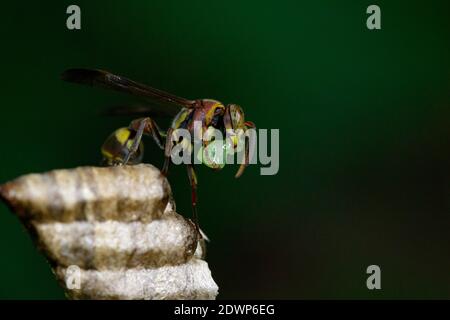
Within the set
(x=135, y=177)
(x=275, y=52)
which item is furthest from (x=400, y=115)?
(x=135, y=177)

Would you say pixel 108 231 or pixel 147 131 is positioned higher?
pixel 147 131

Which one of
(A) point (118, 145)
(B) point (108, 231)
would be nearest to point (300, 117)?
(A) point (118, 145)

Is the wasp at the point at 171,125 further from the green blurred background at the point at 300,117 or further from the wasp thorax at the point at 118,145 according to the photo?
the green blurred background at the point at 300,117

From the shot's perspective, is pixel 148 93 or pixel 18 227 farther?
pixel 18 227

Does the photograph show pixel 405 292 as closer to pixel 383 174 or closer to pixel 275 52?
pixel 383 174

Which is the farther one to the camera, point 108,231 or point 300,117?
point 300,117

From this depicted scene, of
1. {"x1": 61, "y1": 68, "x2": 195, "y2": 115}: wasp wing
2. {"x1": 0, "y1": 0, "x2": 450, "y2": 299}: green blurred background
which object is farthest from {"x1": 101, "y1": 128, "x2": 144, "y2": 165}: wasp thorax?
{"x1": 0, "y1": 0, "x2": 450, "y2": 299}: green blurred background

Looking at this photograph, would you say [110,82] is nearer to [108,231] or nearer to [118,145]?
[118,145]

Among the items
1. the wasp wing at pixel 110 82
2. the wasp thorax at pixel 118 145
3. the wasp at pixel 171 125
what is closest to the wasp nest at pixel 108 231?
the wasp at pixel 171 125
